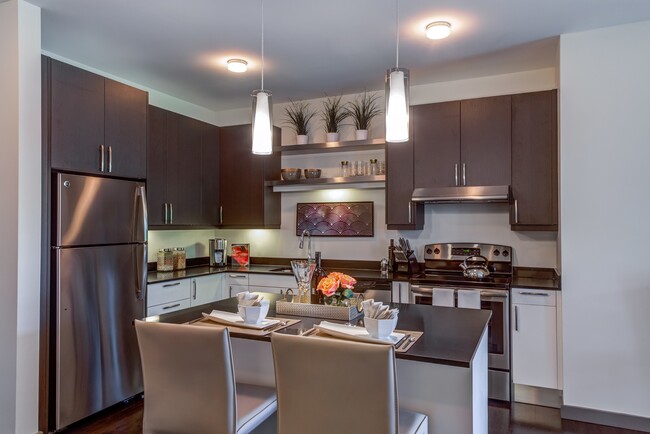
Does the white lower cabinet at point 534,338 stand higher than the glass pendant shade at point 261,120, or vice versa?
the glass pendant shade at point 261,120

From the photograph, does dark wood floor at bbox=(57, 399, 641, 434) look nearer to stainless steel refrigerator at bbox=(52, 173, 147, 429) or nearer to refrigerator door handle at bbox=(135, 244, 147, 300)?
stainless steel refrigerator at bbox=(52, 173, 147, 429)

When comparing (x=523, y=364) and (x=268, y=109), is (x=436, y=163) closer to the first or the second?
(x=523, y=364)

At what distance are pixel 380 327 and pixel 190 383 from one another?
2.50ft

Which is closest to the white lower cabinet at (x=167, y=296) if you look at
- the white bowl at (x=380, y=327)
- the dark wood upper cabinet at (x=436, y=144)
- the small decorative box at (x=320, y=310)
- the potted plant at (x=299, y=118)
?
the small decorative box at (x=320, y=310)

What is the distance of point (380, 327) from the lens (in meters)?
1.72

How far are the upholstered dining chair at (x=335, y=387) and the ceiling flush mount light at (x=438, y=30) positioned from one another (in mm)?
2312

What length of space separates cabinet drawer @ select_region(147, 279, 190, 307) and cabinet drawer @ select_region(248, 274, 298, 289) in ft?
2.14

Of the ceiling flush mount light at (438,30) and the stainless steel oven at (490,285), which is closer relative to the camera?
the ceiling flush mount light at (438,30)

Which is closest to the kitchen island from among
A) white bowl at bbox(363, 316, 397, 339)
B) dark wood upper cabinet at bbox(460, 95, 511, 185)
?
white bowl at bbox(363, 316, 397, 339)

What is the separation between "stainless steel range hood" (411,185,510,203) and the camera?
139 inches

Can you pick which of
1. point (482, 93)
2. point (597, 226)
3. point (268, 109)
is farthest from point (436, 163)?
point (268, 109)

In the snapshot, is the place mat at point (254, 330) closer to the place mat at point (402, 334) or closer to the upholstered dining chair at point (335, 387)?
the place mat at point (402, 334)

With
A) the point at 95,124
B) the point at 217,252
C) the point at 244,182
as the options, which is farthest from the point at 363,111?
the point at 95,124

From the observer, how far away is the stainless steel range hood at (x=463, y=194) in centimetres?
354
